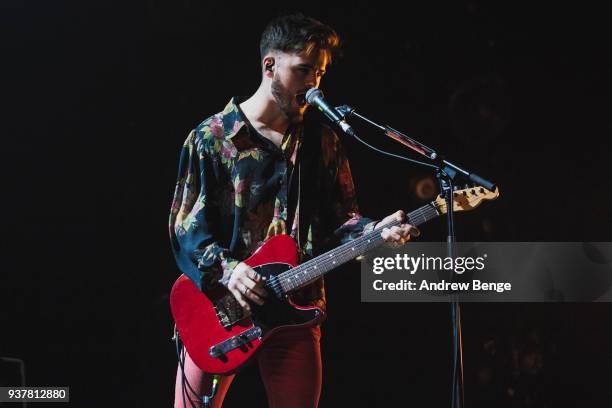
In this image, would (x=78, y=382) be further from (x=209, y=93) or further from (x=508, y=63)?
(x=508, y=63)

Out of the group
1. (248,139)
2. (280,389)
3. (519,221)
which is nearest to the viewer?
(280,389)

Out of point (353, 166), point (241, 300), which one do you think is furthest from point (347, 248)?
point (353, 166)

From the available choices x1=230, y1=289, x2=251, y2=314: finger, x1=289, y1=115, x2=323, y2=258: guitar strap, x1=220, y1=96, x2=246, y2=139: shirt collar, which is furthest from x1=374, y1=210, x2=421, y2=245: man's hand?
x1=220, y1=96, x2=246, y2=139: shirt collar

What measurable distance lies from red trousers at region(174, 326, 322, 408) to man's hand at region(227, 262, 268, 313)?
135 mm

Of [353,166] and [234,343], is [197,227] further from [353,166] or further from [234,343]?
[353,166]

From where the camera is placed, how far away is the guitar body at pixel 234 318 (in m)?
1.93

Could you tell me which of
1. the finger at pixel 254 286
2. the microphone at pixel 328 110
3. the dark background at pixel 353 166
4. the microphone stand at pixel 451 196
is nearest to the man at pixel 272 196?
the finger at pixel 254 286

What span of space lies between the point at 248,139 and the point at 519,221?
1446 mm

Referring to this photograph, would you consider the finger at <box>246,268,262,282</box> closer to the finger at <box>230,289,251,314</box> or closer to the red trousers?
the finger at <box>230,289,251,314</box>

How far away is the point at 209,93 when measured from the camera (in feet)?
9.28

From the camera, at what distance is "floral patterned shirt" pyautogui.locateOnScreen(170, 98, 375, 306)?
200 centimetres

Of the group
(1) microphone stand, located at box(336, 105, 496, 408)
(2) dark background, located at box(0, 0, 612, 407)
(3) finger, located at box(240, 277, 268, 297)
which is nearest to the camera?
(1) microphone stand, located at box(336, 105, 496, 408)

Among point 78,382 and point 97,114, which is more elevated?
point 97,114

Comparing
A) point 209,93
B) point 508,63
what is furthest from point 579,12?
point 209,93
